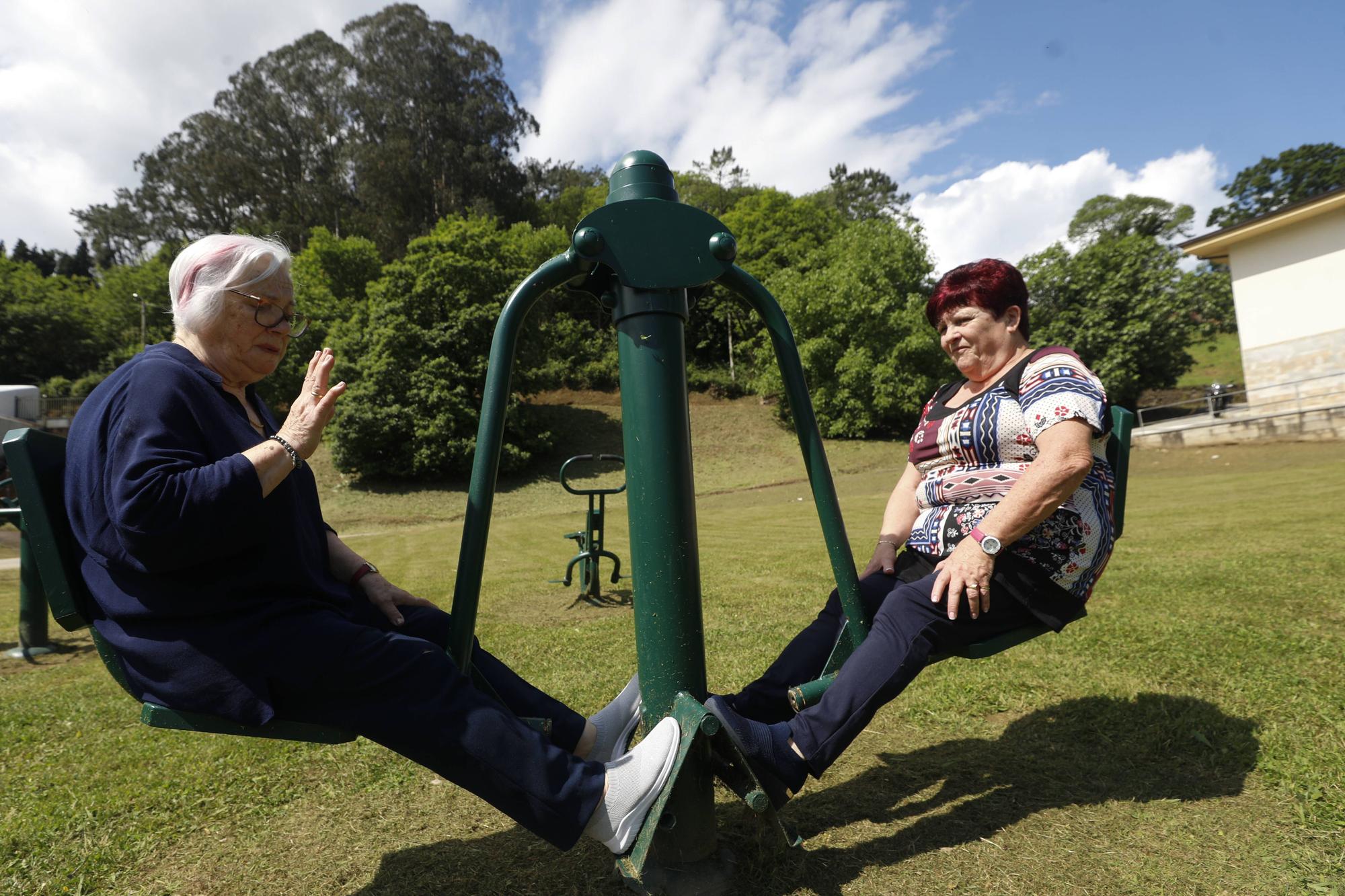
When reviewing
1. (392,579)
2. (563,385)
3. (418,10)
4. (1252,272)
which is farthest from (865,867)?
(418,10)

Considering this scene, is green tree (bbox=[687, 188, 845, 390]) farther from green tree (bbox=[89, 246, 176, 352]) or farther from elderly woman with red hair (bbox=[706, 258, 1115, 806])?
elderly woman with red hair (bbox=[706, 258, 1115, 806])

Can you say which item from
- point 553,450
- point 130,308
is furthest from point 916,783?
point 130,308

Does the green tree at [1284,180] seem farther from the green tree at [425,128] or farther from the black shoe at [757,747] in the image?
the black shoe at [757,747]

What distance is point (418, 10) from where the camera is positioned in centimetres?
4497

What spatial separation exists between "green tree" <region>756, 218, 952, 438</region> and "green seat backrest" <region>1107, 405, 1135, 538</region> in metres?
25.1

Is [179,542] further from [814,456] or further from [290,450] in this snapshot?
[814,456]

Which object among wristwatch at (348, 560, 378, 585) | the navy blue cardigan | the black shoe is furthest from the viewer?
wristwatch at (348, 560, 378, 585)

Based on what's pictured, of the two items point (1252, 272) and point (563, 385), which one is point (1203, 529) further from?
point (563, 385)

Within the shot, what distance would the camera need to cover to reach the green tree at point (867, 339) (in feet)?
94.2

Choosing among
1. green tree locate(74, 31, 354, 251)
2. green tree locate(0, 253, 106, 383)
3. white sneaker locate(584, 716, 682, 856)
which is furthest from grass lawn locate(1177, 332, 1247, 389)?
green tree locate(0, 253, 106, 383)

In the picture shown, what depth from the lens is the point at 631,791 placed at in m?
1.74

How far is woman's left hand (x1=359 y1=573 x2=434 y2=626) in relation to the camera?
82.9 inches

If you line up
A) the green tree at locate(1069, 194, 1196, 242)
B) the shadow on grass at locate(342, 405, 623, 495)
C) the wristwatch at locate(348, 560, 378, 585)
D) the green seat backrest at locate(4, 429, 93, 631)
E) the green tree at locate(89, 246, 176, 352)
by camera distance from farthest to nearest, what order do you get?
the green tree at locate(1069, 194, 1196, 242) → the green tree at locate(89, 246, 176, 352) → the shadow on grass at locate(342, 405, 623, 495) → the wristwatch at locate(348, 560, 378, 585) → the green seat backrest at locate(4, 429, 93, 631)

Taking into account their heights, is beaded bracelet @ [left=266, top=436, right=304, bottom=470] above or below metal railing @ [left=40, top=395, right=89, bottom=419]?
below
